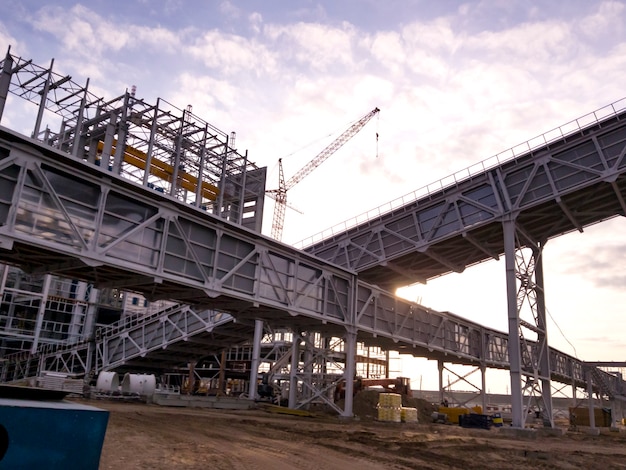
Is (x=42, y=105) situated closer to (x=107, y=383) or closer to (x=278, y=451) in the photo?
(x=107, y=383)

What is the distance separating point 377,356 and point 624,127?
1677 inches

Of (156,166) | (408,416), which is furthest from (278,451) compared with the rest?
(156,166)

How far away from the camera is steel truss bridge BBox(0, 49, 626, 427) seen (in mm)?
17078

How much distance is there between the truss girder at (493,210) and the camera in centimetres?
2781

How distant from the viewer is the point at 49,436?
17.1ft

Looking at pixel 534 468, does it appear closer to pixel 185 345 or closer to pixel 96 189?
pixel 96 189

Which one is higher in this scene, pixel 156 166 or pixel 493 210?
pixel 156 166

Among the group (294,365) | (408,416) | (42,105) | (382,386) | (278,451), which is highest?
(42,105)

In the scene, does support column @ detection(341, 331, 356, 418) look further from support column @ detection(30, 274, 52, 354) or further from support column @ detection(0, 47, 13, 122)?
support column @ detection(30, 274, 52, 354)

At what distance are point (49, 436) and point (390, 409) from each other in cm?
2930

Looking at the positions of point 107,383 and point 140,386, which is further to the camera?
point 107,383

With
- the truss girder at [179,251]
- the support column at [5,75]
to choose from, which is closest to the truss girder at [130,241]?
the truss girder at [179,251]

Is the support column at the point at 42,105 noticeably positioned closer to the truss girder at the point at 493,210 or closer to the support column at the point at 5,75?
the support column at the point at 5,75

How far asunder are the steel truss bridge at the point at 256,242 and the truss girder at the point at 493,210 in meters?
0.09
